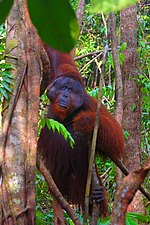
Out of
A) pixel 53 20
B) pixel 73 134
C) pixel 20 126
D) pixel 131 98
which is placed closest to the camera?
pixel 53 20

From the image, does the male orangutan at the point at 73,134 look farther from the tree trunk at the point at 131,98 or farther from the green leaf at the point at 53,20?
the green leaf at the point at 53,20

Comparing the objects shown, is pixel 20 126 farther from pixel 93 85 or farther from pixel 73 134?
pixel 93 85

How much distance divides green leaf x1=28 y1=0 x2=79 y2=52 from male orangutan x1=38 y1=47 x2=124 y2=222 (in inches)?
70.5

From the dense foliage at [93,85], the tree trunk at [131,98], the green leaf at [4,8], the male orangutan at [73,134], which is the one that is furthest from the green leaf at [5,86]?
the tree trunk at [131,98]

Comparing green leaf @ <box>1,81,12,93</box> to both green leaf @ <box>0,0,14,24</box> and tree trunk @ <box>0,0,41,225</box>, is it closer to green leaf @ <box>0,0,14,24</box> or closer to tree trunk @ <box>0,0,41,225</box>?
tree trunk @ <box>0,0,41,225</box>

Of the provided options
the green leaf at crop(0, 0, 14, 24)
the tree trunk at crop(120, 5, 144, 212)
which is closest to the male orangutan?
the tree trunk at crop(120, 5, 144, 212)

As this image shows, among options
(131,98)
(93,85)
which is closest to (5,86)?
(131,98)

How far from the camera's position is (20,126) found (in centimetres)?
130

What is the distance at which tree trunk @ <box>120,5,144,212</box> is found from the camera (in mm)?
3031

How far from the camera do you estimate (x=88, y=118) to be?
212 cm

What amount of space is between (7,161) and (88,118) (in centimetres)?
90

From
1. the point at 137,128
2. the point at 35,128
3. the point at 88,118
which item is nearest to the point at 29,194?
the point at 35,128

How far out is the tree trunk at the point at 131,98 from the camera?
3.03 metres

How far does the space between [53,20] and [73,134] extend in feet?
6.68
